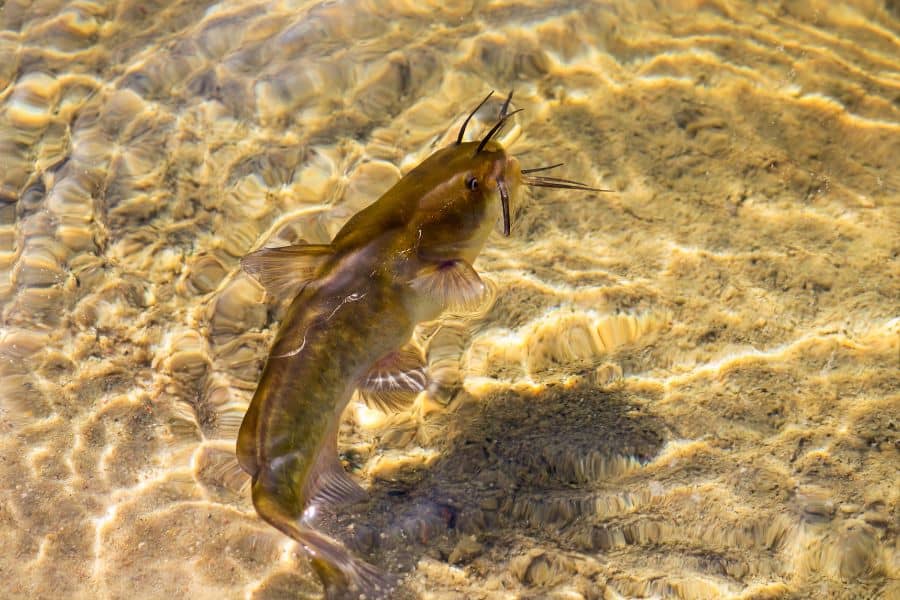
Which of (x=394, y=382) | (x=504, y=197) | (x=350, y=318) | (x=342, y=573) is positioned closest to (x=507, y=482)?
(x=394, y=382)

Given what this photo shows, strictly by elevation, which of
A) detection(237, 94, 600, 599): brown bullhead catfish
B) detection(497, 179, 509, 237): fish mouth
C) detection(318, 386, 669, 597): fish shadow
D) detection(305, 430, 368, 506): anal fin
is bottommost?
detection(318, 386, 669, 597): fish shadow

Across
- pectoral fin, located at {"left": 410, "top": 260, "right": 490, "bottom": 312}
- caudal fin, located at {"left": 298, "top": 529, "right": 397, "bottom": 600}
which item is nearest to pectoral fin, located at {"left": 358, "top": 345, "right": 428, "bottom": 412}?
pectoral fin, located at {"left": 410, "top": 260, "right": 490, "bottom": 312}

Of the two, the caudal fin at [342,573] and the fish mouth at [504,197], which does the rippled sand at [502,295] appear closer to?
the caudal fin at [342,573]

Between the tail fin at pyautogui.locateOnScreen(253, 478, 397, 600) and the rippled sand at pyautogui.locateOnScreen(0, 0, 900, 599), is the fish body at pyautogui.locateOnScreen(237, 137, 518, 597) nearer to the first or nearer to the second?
the tail fin at pyautogui.locateOnScreen(253, 478, 397, 600)

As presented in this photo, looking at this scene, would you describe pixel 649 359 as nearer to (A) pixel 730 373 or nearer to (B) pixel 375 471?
(A) pixel 730 373

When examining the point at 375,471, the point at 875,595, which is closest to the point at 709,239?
the point at 875,595

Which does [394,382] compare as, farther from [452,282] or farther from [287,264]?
[287,264]

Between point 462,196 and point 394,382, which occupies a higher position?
point 462,196
